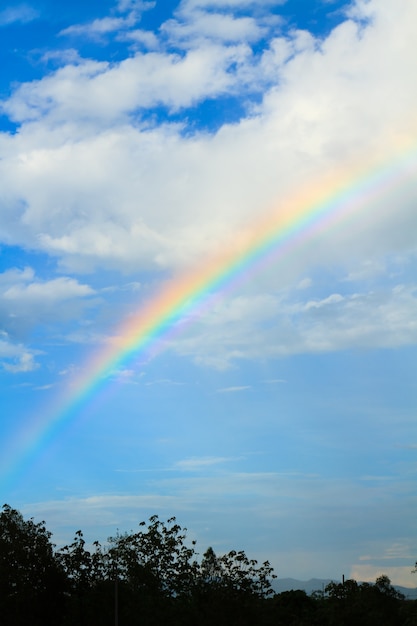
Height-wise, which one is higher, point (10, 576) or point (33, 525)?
point (33, 525)

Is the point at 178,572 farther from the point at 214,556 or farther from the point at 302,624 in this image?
the point at 302,624

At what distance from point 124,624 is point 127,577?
333 cm

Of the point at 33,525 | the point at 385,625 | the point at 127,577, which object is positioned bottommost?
the point at 385,625

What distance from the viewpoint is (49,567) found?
5031cm

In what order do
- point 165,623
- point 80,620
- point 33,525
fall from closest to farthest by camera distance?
1. point 165,623
2. point 80,620
3. point 33,525

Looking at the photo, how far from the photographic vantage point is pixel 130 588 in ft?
160

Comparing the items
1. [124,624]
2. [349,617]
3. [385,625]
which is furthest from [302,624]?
[124,624]

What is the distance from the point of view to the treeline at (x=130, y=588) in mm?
45688

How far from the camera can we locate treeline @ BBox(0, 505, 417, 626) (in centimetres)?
4569

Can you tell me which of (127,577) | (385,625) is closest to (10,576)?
(127,577)

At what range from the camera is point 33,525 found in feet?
171

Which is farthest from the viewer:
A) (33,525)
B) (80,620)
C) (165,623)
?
(33,525)

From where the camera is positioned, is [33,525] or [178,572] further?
[33,525]

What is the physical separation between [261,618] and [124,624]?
28.3 ft
